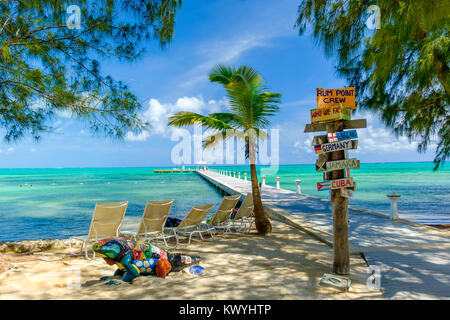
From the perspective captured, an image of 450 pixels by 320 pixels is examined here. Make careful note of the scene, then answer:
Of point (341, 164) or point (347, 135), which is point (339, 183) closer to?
point (341, 164)

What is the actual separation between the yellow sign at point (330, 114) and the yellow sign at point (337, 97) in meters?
0.07

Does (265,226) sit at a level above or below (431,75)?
below

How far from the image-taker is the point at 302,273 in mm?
3754

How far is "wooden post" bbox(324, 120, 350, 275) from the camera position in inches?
142

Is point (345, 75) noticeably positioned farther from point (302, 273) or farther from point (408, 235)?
point (302, 273)

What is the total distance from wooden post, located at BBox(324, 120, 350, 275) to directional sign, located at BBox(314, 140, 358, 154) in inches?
3.5

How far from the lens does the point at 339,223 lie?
3639 millimetres

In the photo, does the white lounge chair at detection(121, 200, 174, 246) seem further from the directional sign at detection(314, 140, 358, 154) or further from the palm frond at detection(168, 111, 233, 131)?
the directional sign at detection(314, 140, 358, 154)

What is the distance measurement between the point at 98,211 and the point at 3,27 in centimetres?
290
